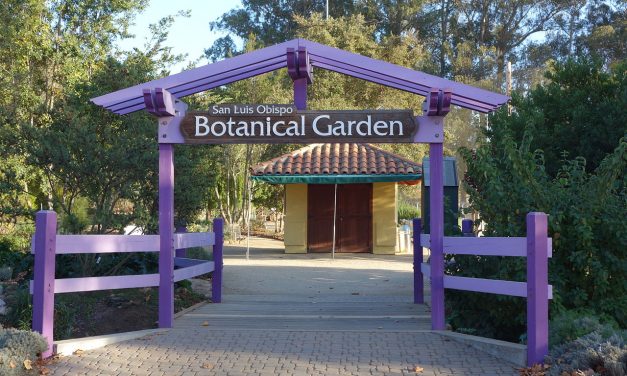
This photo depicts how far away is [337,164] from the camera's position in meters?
20.1

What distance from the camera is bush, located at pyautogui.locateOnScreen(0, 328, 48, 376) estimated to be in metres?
5.73

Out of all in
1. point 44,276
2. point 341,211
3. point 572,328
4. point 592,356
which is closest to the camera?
point 592,356

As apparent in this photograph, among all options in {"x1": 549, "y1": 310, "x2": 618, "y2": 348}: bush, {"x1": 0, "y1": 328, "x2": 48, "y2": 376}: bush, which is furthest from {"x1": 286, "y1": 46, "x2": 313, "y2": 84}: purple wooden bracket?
{"x1": 0, "y1": 328, "x2": 48, "y2": 376}: bush

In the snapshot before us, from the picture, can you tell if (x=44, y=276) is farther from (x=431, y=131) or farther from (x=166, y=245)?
(x=431, y=131)

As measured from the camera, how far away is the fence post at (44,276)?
663 cm

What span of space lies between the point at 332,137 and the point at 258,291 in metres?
4.86

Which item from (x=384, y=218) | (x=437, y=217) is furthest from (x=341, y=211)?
(x=437, y=217)

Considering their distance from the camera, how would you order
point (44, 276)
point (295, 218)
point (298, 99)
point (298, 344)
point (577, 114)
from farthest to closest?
point (295, 218) → point (577, 114) → point (298, 99) → point (298, 344) → point (44, 276)

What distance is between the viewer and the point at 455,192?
12.5m

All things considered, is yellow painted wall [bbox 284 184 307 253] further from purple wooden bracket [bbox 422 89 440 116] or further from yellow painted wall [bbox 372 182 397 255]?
purple wooden bracket [bbox 422 89 440 116]

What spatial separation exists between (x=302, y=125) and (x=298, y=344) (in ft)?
8.46

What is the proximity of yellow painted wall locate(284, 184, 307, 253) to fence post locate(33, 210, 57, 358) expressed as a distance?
14407mm

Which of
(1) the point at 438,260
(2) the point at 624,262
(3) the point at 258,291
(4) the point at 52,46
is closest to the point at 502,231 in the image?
(1) the point at 438,260

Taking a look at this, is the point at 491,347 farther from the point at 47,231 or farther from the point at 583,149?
the point at 583,149
